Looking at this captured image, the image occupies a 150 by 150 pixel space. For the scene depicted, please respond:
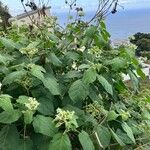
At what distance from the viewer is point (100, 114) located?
2.15m

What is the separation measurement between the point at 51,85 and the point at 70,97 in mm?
95

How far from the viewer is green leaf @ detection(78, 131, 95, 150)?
1927mm

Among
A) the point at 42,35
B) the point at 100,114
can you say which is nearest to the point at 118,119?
the point at 100,114

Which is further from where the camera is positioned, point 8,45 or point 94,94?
point 8,45

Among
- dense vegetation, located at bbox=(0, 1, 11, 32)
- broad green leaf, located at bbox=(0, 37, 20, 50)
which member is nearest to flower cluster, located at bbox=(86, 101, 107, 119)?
broad green leaf, located at bbox=(0, 37, 20, 50)

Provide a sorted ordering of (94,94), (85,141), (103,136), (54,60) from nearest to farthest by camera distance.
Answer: (85,141)
(103,136)
(94,94)
(54,60)

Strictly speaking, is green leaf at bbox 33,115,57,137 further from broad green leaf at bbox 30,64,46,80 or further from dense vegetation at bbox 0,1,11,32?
dense vegetation at bbox 0,1,11,32

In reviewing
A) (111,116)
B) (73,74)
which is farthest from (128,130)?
(73,74)

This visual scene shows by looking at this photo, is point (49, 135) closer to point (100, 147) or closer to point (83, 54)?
point (100, 147)

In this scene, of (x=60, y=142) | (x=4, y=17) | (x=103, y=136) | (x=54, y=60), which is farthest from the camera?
(x=4, y=17)

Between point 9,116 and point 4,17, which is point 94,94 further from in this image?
point 4,17

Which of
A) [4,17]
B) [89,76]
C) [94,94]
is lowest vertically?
[4,17]

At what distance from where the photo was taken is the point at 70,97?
211cm

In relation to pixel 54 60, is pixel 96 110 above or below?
below
